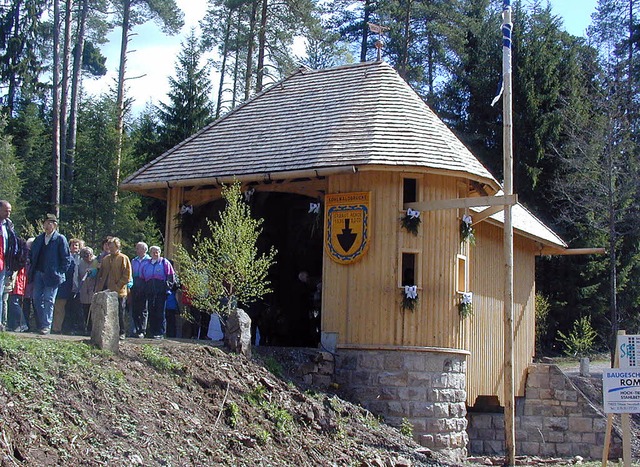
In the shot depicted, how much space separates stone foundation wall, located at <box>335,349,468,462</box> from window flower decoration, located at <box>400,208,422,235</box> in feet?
6.95

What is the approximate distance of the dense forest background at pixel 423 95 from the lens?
2889cm

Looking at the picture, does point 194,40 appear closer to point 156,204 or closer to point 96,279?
point 156,204

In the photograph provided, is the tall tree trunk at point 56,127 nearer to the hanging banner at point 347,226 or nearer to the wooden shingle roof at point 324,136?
the wooden shingle roof at point 324,136

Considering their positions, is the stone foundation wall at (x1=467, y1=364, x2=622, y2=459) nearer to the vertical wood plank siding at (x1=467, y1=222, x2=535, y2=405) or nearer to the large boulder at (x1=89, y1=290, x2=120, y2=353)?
the vertical wood plank siding at (x1=467, y1=222, x2=535, y2=405)

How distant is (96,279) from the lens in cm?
1330

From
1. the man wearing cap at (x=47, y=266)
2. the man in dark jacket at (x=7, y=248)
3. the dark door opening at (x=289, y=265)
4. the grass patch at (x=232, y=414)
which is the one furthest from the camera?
the dark door opening at (x=289, y=265)

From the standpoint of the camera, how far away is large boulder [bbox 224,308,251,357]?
13469 mm

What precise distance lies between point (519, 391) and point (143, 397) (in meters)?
11.9

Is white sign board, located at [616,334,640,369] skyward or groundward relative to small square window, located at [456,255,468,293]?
groundward

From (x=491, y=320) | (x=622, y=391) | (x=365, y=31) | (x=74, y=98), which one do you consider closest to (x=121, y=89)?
(x=74, y=98)

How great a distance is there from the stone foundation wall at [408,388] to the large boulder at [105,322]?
5005mm

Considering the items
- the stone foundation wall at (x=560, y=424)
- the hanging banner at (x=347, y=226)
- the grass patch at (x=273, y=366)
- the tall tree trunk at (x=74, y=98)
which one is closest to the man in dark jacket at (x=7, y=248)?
the grass patch at (x=273, y=366)

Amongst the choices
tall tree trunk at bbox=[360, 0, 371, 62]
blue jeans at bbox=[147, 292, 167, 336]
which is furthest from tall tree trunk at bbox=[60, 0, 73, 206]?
blue jeans at bbox=[147, 292, 167, 336]

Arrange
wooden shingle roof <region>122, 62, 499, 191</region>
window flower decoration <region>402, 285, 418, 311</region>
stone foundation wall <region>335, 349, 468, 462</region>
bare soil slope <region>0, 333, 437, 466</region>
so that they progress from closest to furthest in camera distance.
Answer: bare soil slope <region>0, 333, 437, 466</region>
stone foundation wall <region>335, 349, 468, 462</region>
window flower decoration <region>402, 285, 418, 311</region>
wooden shingle roof <region>122, 62, 499, 191</region>
